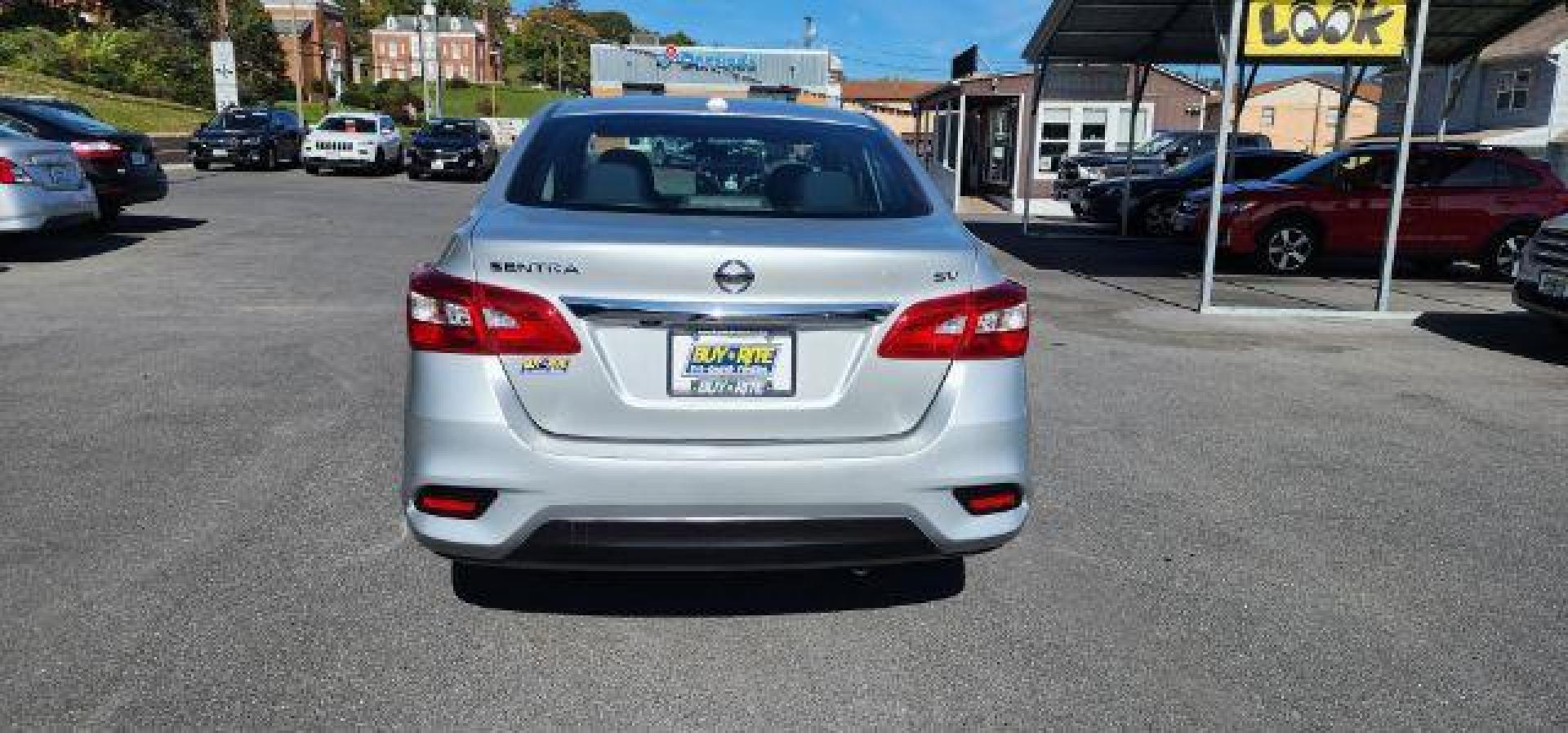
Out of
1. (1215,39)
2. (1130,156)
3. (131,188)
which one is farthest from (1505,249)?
(131,188)

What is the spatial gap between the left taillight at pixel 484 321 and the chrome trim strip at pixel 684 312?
7 cm

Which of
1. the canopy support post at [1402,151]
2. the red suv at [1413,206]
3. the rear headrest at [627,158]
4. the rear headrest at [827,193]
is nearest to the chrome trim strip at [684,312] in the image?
the rear headrest at [827,193]

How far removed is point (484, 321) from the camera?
9.81 feet

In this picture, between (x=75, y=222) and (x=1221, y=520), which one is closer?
(x=1221, y=520)

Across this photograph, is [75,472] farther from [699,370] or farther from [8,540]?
[699,370]

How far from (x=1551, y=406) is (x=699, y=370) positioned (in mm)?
6500

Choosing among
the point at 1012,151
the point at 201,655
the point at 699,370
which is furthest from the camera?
the point at 1012,151

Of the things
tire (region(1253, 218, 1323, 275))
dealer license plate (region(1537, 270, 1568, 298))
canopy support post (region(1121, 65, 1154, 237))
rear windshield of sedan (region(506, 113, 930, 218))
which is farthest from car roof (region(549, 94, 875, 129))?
canopy support post (region(1121, 65, 1154, 237))

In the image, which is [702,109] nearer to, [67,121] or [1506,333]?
[1506,333]

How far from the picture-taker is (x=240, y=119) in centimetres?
2966

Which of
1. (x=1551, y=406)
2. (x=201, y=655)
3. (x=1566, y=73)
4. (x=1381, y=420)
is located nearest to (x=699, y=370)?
(x=201, y=655)

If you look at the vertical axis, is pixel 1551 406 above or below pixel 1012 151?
below

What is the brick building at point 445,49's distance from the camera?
133m

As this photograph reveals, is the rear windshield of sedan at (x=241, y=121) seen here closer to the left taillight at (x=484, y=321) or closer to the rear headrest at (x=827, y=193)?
the rear headrest at (x=827, y=193)
